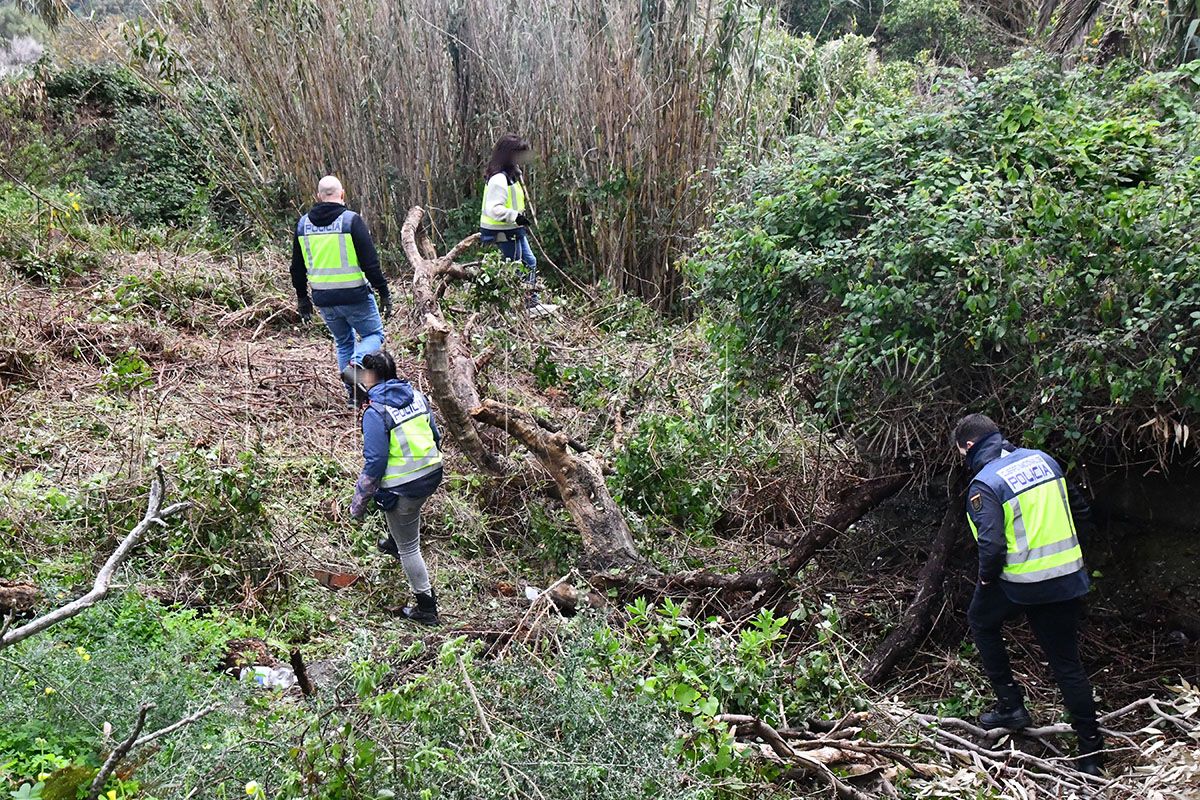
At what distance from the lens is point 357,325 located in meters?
6.66

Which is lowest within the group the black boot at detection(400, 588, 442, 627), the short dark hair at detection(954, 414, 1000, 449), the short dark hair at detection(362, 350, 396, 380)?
the black boot at detection(400, 588, 442, 627)

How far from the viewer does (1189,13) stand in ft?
16.7

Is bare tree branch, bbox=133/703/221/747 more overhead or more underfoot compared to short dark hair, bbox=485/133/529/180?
more underfoot

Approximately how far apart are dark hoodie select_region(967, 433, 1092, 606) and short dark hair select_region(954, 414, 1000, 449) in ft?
0.07

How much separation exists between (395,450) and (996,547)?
2.62 meters

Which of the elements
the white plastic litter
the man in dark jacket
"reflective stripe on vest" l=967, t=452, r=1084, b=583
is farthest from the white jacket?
"reflective stripe on vest" l=967, t=452, r=1084, b=583

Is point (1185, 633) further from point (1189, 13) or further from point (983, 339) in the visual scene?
point (1189, 13)

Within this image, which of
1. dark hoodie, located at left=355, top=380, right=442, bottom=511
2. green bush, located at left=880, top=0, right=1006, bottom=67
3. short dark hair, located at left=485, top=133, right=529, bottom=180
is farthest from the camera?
green bush, located at left=880, top=0, right=1006, bottom=67

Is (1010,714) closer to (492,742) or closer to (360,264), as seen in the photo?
→ (492,742)

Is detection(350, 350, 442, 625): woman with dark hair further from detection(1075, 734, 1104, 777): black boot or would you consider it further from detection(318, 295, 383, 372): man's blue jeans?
detection(1075, 734, 1104, 777): black boot

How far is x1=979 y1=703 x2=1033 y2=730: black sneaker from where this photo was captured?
4.18 m

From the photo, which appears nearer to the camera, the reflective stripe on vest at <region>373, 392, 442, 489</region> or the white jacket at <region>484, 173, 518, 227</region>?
the reflective stripe on vest at <region>373, 392, 442, 489</region>

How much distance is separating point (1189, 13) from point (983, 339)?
2387 mm

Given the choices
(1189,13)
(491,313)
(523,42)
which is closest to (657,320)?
(491,313)
